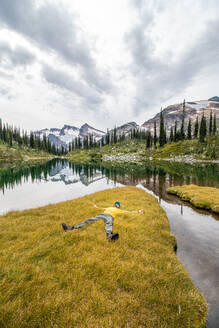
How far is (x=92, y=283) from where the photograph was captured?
468 cm

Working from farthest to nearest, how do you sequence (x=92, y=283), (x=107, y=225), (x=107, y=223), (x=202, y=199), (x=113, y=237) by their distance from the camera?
1. (x=202, y=199)
2. (x=107, y=223)
3. (x=107, y=225)
4. (x=113, y=237)
5. (x=92, y=283)

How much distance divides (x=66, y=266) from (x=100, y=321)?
2169mm

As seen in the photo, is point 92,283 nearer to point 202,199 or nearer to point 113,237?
point 113,237

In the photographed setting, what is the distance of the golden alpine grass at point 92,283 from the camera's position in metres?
3.78

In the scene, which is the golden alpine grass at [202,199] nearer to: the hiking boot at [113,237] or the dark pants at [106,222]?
the dark pants at [106,222]

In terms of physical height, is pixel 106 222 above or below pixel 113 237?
above

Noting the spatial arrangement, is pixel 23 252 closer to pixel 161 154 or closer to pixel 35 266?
pixel 35 266

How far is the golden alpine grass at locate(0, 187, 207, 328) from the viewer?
3.78 metres

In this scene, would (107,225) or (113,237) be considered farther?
(107,225)

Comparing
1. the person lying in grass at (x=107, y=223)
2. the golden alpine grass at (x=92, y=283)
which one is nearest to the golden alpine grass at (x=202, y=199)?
the golden alpine grass at (x=92, y=283)

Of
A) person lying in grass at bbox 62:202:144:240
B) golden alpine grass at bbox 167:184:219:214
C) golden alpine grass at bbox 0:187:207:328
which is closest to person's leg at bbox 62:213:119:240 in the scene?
person lying in grass at bbox 62:202:144:240

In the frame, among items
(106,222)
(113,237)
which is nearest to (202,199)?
(106,222)

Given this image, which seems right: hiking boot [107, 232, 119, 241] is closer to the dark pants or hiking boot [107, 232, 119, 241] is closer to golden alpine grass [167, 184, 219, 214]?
the dark pants

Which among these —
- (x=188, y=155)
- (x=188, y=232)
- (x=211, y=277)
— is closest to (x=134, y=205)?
(x=188, y=232)
